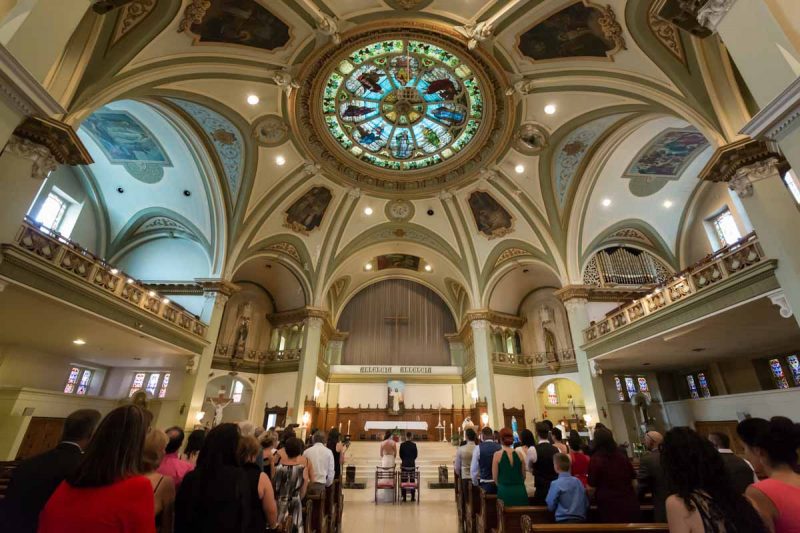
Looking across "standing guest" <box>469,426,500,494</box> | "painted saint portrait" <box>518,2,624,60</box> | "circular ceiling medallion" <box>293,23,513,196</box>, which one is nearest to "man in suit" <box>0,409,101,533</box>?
"standing guest" <box>469,426,500,494</box>

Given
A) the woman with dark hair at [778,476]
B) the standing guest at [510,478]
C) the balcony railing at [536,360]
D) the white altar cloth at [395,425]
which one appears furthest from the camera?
the white altar cloth at [395,425]

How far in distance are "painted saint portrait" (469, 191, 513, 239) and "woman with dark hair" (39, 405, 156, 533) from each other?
15000 mm

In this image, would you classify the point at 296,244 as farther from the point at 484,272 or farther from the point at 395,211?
the point at 484,272

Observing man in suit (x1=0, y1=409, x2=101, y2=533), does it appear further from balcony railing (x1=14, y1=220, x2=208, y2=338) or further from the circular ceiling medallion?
the circular ceiling medallion

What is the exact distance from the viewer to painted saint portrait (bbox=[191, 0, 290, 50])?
345 inches

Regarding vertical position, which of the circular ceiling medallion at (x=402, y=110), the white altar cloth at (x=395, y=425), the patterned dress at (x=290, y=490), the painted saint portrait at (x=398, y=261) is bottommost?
the patterned dress at (x=290, y=490)

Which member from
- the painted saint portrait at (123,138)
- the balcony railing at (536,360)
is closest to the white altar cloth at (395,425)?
the balcony railing at (536,360)

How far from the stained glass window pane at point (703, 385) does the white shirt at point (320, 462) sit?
1560 centimetres

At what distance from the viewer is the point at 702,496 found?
1.86 metres

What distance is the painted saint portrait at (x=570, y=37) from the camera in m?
8.70

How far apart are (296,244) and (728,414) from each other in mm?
18187

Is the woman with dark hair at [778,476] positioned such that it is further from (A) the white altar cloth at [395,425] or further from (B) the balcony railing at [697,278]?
(A) the white altar cloth at [395,425]

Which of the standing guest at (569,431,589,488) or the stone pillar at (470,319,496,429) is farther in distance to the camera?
the stone pillar at (470,319,496,429)

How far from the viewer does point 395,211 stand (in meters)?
16.6
